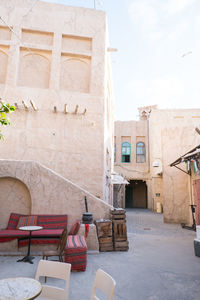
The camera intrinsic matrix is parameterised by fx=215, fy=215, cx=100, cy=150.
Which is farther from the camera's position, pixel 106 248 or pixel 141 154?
pixel 141 154

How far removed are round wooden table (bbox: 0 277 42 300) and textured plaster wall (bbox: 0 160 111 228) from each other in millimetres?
4529

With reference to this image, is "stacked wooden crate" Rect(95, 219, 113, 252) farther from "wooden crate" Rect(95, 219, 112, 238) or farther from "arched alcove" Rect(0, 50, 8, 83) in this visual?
"arched alcove" Rect(0, 50, 8, 83)

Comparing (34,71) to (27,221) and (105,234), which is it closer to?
(27,221)

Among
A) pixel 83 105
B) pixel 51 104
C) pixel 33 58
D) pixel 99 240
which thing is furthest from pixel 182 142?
pixel 33 58

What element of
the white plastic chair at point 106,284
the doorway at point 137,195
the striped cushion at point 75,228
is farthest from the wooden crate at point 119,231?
the doorway at point 137,195

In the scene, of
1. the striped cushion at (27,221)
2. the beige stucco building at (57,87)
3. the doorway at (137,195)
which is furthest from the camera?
the doorway at (137,195)

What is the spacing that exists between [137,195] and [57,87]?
70.4 feet

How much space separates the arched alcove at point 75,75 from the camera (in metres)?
11.7

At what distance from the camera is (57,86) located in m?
11.5

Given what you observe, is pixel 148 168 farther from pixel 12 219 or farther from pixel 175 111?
pixel 12 219

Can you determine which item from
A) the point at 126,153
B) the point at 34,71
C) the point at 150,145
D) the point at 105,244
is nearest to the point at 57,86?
the point at 34,71

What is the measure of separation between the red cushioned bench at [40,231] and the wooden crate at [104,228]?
1.08 metres

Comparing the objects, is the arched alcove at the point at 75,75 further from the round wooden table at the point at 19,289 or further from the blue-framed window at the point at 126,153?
the blue-framed window at the point at 126,153

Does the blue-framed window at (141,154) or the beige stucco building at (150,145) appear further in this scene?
the blue-framed window at (141,154)
